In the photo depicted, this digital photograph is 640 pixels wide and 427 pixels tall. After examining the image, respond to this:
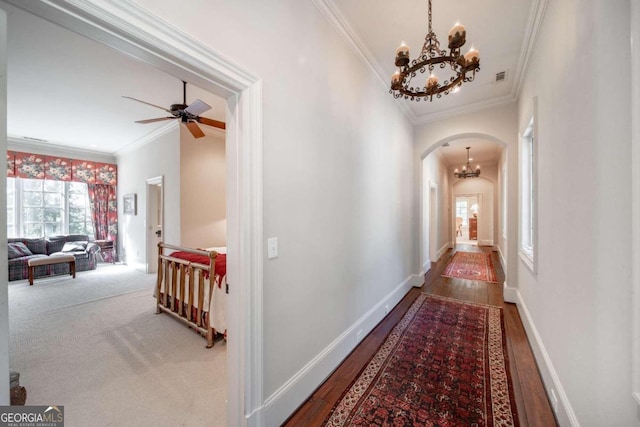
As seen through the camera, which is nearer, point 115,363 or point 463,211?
point 115,363

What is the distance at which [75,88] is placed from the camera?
11.0 ft

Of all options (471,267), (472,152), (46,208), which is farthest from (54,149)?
(472,152)

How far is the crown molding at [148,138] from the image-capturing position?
185 inches

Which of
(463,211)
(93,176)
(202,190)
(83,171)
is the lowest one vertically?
(463,211)

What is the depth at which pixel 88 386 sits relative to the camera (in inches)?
74.5

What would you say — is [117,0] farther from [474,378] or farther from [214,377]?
[474,378]

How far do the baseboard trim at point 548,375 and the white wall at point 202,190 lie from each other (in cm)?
504

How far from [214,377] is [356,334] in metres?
1.32

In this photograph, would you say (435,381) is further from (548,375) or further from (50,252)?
(50,252)

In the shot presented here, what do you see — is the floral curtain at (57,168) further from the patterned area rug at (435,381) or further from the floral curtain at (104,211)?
the patterned area rug at (435,381)

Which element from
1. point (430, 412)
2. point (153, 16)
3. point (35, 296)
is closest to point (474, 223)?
point (430, 412)

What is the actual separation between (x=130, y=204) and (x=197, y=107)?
4.76 metres

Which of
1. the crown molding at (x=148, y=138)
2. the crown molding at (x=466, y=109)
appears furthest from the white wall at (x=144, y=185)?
the crown molding at (x=466, y=109)

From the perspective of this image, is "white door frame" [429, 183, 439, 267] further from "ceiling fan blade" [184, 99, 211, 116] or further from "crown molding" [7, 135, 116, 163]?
"crown molding" [7, 135, 116, 163]
